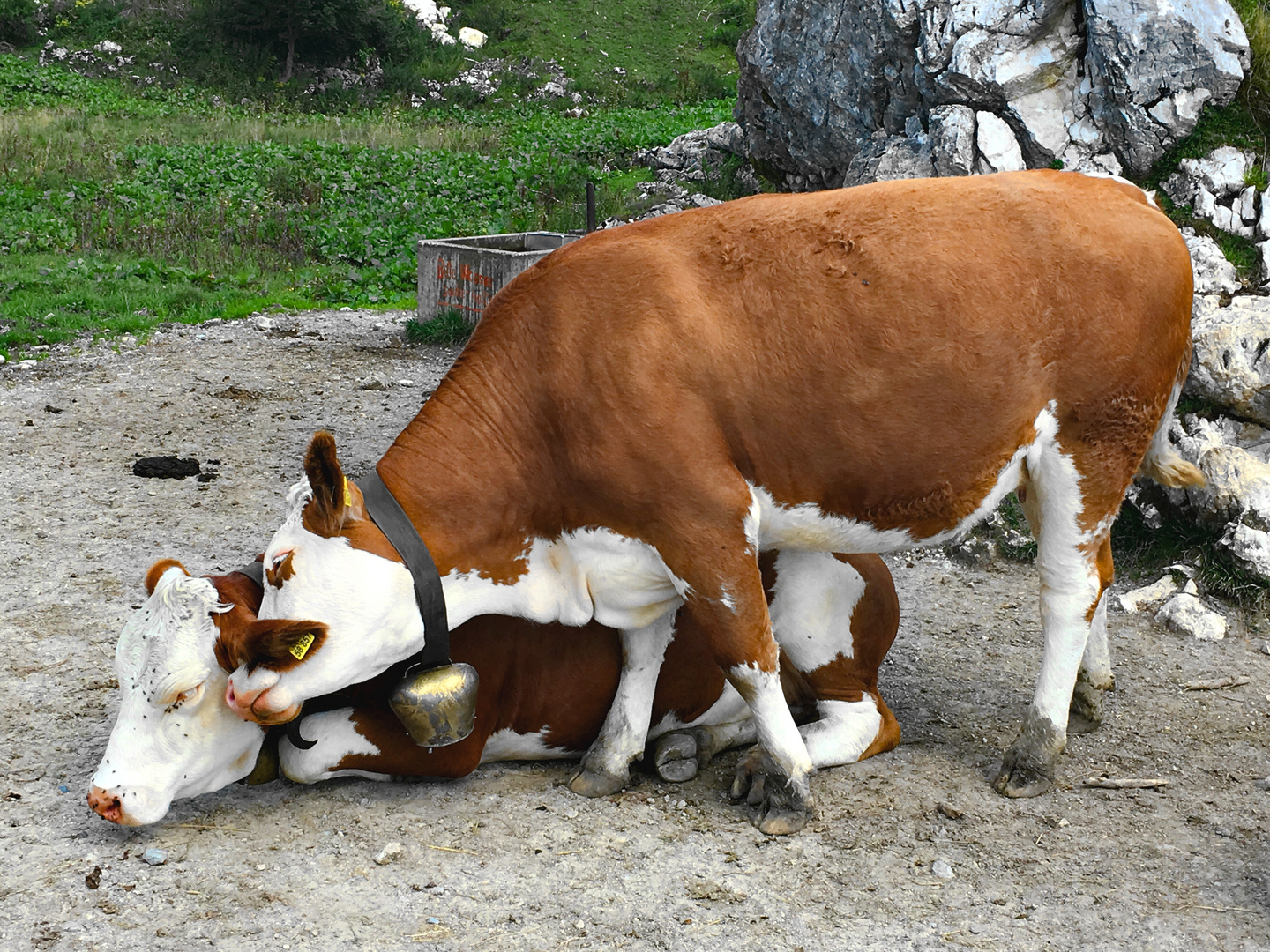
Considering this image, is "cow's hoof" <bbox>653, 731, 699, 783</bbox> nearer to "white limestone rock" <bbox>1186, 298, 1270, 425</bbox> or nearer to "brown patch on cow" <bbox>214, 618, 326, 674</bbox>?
"brown patch on cow" <bbox>214, 618, 326, 674</bbox>

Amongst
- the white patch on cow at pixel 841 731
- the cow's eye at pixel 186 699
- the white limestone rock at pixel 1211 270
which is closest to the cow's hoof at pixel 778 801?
the white patch on cow at pixel 841 731

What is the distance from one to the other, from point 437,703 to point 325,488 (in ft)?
2.31

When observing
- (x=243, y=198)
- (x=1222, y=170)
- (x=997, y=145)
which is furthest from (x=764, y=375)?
(x=243, y=198)

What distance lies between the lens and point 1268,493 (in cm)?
550

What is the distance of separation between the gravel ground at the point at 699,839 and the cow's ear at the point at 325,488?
937 mm

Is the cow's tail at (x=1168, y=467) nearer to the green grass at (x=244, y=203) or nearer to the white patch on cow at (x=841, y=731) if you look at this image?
the white patch on cow at (x=841, y=731)

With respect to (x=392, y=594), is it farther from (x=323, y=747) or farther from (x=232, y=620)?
(x=323, y=747)

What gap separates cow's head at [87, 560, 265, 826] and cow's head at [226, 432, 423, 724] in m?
0.13

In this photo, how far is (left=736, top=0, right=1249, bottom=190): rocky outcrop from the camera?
7086 mm

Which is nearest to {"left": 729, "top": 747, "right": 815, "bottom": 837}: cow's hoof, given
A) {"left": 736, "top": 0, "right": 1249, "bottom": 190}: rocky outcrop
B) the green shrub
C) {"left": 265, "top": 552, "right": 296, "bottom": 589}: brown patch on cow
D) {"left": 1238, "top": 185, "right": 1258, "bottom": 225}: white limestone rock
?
{"left": 265, "top": 552, "right": 296, "bottom": 589}: brown patch on cow

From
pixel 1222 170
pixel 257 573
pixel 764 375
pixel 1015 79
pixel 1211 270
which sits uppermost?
pixel 1015 79

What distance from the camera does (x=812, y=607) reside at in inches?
154


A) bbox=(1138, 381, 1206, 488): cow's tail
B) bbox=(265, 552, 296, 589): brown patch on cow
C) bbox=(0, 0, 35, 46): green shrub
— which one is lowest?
bbox=(0, 0, 35, 46): green shrub

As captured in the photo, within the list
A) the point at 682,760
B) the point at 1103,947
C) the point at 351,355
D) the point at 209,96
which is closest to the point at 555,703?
the point at 682,760
